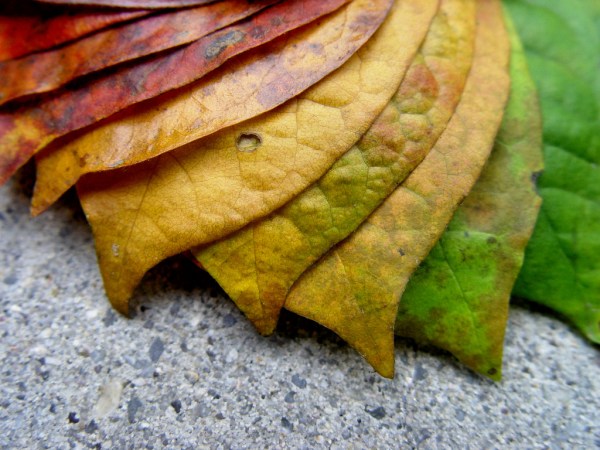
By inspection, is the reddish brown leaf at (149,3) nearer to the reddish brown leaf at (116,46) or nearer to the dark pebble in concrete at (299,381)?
the reddish brown leaf at (116,46)

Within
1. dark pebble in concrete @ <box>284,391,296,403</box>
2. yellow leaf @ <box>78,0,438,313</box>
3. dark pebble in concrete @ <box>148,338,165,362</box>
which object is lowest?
dark pebble in concrete @ <box>284,391,296,403</box>

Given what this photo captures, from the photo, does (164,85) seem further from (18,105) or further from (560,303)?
(560,303)

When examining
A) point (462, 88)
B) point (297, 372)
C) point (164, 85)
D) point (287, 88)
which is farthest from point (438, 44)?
point (297, 372)

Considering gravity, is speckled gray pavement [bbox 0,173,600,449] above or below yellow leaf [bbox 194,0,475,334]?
below

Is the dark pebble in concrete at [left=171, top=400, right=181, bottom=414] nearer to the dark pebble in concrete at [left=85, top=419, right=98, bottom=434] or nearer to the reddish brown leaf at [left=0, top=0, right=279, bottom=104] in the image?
the dark pebble in concrete at [left=85, top=419, right=98, bottom=434]

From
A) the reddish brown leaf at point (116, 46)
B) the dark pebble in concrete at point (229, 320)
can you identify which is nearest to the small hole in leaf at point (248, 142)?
the reddish brown leaf at point (116, 46)

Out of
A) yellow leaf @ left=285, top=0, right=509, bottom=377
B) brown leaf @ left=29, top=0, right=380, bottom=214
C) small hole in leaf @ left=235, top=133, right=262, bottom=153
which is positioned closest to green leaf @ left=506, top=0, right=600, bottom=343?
yellow leaf @ left=285, top=0, right=509, bottom=377

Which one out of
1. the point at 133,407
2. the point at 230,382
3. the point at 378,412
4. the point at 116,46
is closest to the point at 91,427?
the point at 133,407

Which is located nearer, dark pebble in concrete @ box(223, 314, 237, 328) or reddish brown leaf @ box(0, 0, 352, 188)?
reddish brown leaf @ box(0, 0, 352, 188)
